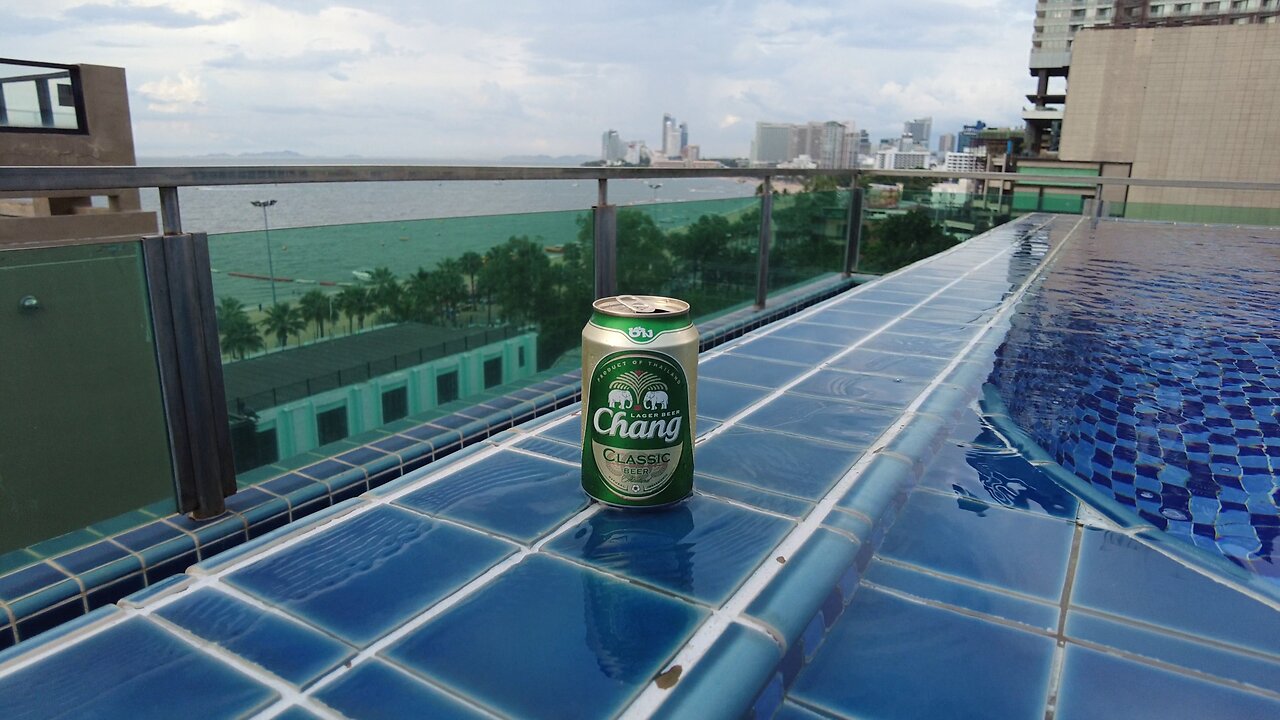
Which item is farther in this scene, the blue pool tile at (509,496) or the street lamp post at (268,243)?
the street lamp post at (268,243)

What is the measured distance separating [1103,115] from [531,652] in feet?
175

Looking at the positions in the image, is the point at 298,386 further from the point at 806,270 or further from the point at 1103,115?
the point at 1103,115

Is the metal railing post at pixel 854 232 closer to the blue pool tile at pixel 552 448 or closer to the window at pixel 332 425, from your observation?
the window at pixel 332 425

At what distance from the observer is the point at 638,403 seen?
116 cm

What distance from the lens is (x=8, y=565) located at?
1.53m

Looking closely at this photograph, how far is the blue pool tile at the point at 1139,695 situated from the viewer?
86 cm

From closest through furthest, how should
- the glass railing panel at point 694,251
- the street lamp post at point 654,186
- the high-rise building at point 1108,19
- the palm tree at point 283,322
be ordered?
1. the palm tree at point 283,322
2. the street lamp post at point 654,186
3. the glass railing panel at point 694,251
4. the high-rise building at point 1108,19

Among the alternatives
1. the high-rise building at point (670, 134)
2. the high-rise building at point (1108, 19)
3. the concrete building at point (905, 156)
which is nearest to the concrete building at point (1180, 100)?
the high-rise building at point (1108, 19)

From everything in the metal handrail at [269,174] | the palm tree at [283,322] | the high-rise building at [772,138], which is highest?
the high-rise building at [772,138]

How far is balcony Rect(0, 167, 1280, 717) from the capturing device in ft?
2.96

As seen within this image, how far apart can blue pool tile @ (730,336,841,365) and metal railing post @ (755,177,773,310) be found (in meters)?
2.52

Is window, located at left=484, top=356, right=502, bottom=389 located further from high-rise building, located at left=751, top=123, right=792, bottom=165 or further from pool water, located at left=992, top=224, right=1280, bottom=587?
high-rise building, located at left=751, top=123, right=792, bottom=165

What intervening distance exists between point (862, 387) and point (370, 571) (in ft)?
4.61

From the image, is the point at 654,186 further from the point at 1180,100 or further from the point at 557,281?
the point at 1180,100
